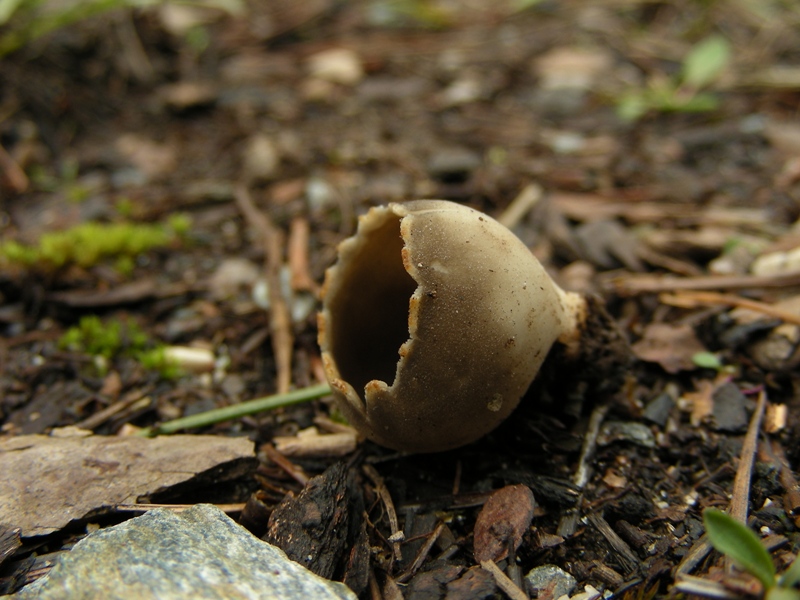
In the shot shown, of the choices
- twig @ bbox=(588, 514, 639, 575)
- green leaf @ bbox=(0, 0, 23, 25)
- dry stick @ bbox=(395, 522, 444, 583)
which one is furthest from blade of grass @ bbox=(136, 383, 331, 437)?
green leaf @ bbox=(0, 0, 23, 25)

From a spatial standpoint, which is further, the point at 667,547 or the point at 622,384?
the point at 622,384

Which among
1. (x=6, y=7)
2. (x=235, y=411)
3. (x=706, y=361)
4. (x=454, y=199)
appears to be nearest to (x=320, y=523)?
(x=235, y=411)

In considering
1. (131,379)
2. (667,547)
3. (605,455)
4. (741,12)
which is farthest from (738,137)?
(131,379)

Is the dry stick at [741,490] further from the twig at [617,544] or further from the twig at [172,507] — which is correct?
the twig at [172,507]

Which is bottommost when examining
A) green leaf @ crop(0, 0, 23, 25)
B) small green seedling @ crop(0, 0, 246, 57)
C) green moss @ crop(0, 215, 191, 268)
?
green moss @ crop(0, 215, 191, 268)

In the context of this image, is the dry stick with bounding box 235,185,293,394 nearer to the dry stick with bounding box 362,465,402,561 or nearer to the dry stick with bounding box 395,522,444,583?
the dry stick with bounding box 362,465,402,561

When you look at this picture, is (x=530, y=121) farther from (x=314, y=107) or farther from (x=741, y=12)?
(x=741, y=12)

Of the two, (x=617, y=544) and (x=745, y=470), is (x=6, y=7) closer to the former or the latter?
(x=617, y=544)
